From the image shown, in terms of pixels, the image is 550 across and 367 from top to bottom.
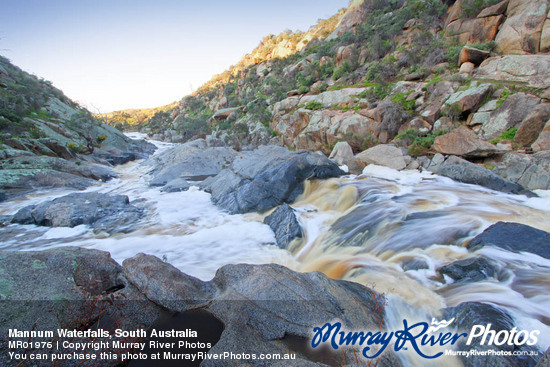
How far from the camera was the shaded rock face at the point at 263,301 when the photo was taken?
9.26ft

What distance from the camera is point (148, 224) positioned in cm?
812

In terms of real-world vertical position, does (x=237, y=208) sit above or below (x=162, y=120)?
below

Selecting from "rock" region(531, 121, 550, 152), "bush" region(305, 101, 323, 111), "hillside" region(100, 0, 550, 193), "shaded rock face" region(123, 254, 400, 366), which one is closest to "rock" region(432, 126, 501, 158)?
"hillside" region(100, 0, 550, 193)

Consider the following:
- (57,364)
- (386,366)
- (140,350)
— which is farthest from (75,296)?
(386,366)

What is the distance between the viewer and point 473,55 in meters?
15.1

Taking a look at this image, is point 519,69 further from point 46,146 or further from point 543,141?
point 46,146

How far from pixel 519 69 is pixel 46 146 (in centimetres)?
2905

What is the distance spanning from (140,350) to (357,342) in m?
2.46

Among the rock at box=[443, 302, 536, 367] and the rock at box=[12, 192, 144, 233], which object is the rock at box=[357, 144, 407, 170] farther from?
the rock at box=[12, 192, 144, 233]

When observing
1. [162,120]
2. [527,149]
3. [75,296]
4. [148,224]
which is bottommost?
[148,224]

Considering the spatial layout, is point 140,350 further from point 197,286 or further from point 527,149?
point 527,149

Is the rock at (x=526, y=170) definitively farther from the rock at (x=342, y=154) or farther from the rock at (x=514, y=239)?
the rock at (x=342, y=154)

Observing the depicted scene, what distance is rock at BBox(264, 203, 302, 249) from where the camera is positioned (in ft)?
21.9

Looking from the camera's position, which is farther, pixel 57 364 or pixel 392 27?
pixel 392 27
